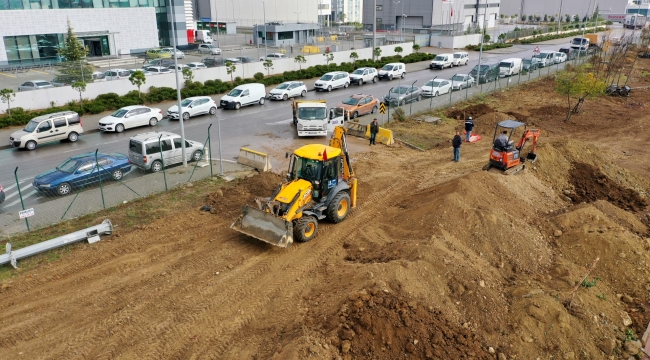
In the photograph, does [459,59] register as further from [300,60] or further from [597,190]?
[597,190]

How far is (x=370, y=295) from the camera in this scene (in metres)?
10.4

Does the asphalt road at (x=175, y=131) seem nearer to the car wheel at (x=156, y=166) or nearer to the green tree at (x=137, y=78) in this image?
the car wheel at (x=156, y=166)

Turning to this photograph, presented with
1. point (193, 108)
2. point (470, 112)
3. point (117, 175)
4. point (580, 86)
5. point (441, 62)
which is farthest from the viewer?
point (441, 62)

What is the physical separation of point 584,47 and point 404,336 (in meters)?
64.2

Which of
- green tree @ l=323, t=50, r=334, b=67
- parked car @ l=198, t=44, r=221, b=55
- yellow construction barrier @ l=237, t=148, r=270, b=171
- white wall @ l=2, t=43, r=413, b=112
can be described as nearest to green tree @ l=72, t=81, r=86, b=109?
white wall @ l=2, t=43, r=413, b=112

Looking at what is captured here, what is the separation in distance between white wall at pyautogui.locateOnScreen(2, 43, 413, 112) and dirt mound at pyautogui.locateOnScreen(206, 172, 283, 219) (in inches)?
767

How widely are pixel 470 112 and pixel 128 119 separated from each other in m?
20.6

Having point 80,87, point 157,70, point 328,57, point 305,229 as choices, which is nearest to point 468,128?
point 305,229

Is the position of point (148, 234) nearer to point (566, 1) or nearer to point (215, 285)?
point (215, 285)

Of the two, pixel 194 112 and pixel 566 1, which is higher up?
pixel 566 1

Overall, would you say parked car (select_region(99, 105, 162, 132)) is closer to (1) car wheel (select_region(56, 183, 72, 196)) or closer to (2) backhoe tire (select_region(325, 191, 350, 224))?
(1) car wheel (select_region(56, 183, 72, 196))

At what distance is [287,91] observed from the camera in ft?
115

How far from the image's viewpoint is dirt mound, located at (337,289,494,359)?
30.8ft

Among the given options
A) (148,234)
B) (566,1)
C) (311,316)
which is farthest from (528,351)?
(566,1)
